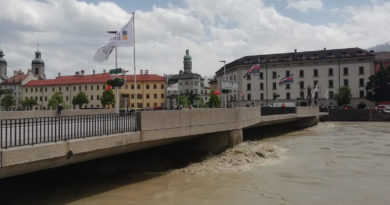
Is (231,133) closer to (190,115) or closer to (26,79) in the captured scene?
(190,115)

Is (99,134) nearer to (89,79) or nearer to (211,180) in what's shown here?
(211,180)

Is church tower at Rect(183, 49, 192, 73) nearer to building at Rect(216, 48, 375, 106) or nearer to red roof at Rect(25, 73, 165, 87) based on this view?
red roof at Rect(25, 73, 165, 87)

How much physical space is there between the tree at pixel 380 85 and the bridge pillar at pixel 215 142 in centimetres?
6907

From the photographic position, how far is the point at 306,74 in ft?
291

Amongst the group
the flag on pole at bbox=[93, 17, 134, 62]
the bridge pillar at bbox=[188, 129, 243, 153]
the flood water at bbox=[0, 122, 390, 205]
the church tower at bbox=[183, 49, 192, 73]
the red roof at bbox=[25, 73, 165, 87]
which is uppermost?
the church tower at bbox=[183, 49, 192, 73]

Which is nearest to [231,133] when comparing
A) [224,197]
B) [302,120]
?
[224,197]

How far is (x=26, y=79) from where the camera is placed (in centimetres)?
12962

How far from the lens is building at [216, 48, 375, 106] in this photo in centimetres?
8419

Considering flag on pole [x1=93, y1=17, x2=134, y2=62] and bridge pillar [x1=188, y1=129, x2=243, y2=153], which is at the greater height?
flag on pole [x1=93, y1=17, x2=134, y2=62]

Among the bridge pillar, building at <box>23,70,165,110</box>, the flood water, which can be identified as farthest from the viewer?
building at <box>23,70,165,110</box>

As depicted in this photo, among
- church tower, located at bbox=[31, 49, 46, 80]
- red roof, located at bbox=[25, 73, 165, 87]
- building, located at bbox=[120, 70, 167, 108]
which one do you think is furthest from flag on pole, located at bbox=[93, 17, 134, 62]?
church tower, located at bbox=[31, 49, 46, 80]

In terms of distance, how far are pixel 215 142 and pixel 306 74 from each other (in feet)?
251

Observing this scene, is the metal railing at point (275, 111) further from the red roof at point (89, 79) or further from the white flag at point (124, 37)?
the red roof at point (89, 79)

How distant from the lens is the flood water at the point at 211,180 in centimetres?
1157
